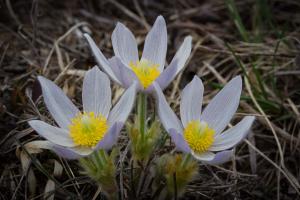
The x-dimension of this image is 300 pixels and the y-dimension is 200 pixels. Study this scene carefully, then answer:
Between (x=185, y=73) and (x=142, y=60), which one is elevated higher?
(x=142, y=60)

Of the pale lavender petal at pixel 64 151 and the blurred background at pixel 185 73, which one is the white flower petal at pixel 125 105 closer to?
the pale lavender petal at pixel 64 151

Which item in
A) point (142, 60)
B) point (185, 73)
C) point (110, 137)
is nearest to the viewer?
point (110, 137)

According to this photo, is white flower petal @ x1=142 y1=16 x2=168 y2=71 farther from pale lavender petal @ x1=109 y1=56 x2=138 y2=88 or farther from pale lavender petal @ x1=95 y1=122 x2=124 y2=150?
pale lavender petal @ x1=95 y1=122 x2=124 y2=150

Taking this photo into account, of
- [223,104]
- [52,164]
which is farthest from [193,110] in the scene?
[52,164]

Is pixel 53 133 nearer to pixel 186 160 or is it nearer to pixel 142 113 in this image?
pixel 142 113

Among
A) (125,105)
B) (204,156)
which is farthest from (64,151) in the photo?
(204,156)

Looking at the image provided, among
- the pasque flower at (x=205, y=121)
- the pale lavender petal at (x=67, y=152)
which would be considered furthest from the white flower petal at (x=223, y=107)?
the pale lavender petal at (x=67, y=152)

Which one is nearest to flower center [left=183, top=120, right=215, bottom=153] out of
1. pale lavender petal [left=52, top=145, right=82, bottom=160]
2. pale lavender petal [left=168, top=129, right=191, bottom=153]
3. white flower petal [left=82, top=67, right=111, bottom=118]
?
pale lavender petal [left=168, top=129, right=191, bottom=153]
